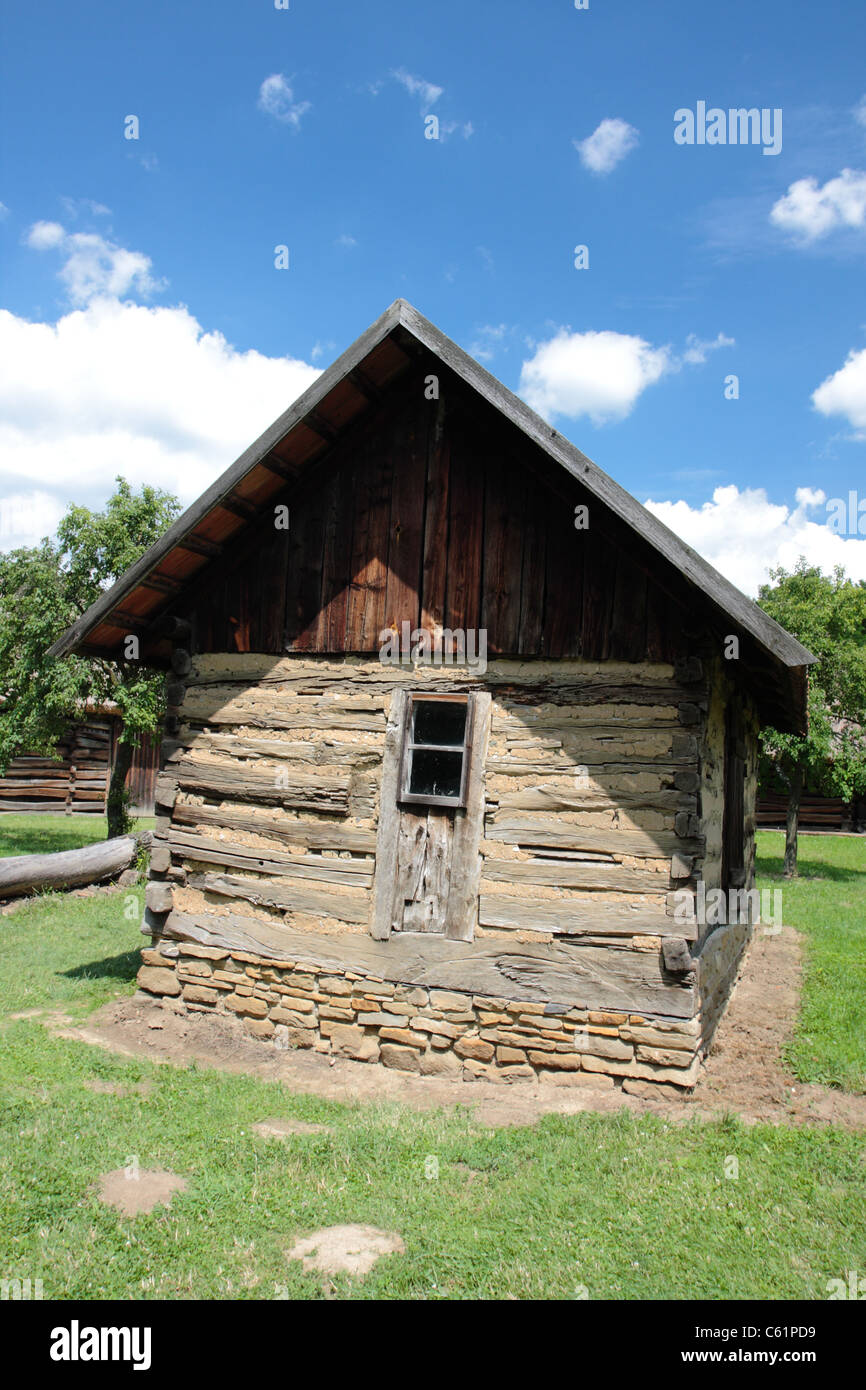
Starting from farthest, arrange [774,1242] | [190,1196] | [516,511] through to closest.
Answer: [516,511], [190,1196], [774,1242]

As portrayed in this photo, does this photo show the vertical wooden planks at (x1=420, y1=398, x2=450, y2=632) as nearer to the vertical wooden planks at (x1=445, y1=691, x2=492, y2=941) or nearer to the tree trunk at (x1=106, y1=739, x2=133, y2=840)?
the vertical wooden planks at (x1=445, y1=691, x2=492, y2=941)

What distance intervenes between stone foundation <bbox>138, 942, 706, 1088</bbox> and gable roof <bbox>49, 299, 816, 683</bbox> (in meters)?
3.16

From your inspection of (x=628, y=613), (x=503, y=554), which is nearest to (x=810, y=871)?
(x=628, y=613)

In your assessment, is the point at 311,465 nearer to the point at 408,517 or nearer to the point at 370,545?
the point at 370,545

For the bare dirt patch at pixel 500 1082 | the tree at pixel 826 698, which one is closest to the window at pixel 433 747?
the bare dirt patch at pixel 500 1082

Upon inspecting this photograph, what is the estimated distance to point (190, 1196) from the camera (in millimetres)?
4871

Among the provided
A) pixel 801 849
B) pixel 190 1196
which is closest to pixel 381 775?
pixel 190 1196

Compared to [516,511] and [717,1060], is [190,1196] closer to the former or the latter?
[717,1060]

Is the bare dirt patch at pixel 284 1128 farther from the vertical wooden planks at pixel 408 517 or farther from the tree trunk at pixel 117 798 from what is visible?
the tree trunk at pixel 117 798

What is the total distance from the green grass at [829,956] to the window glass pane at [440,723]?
4.10 m

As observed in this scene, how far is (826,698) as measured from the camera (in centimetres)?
2011

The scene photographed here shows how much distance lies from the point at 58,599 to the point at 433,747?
1256cm

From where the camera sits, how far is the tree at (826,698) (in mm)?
19219
